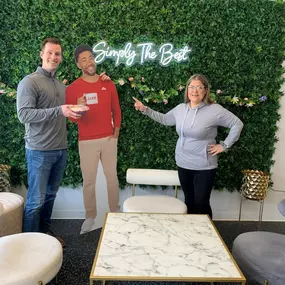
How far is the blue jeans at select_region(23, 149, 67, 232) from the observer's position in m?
2.51

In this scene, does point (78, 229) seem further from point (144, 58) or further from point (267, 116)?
point (267, 116)

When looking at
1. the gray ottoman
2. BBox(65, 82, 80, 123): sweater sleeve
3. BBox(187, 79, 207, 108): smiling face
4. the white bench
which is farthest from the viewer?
the white bench

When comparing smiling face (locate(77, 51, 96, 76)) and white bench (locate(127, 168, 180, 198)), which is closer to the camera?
smiling face (locate(77, 51, 96, 76))

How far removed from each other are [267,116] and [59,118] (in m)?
2.07

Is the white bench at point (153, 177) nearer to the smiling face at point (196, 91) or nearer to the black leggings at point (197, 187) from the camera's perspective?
the black leggings at point (197, 187)

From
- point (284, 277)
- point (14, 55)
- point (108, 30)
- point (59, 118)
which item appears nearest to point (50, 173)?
point (59, 118)

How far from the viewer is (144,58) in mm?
3020

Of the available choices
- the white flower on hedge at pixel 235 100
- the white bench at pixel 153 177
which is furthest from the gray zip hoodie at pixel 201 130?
the white flower on hedge at pixel 235 100

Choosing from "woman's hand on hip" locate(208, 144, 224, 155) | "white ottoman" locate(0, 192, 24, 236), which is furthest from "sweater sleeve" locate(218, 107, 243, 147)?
"white ottoman" locate(0, 192, 24, 236)

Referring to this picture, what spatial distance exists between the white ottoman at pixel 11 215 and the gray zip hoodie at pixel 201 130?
1.45 m

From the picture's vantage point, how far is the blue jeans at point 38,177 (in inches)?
98.7

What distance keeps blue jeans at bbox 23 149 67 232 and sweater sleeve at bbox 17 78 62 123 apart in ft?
1.04

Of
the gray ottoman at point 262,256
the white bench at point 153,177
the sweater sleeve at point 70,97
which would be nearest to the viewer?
the gray ottoman at point 262,256

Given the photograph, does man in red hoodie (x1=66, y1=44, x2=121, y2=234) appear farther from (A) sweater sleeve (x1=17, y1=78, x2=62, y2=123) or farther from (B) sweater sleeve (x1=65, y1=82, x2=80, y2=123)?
(A) sweater sleeve (x1=17, y1=78, x2=62, y2=123)
